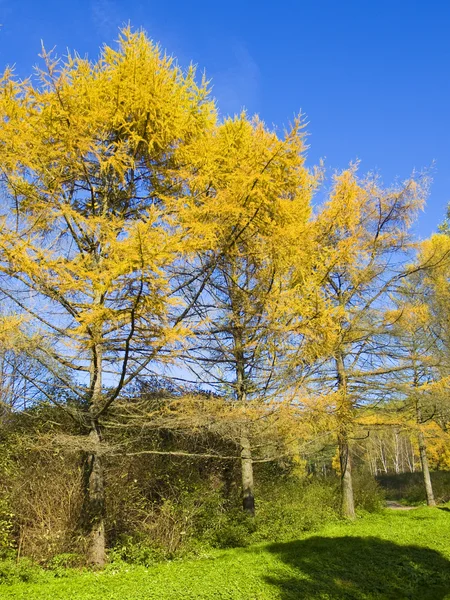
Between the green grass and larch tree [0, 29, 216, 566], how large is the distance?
96cm

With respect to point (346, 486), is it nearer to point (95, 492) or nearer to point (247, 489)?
point (247, 489)

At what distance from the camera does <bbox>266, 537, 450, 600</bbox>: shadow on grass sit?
16.4ft

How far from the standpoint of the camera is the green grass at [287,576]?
473 centimetres

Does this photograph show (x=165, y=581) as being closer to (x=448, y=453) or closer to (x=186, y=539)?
(x=186, y=539)

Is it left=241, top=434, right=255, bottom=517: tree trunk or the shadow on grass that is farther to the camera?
left=241, top=434, right=255, bottom=517: tree trunk

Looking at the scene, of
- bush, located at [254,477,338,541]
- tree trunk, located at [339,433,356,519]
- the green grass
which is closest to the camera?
the green grass

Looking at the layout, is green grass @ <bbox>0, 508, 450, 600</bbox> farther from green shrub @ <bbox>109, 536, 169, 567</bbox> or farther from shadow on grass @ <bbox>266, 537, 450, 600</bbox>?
green shrub @ <bbox>109, 536, 169, 567</bbox>

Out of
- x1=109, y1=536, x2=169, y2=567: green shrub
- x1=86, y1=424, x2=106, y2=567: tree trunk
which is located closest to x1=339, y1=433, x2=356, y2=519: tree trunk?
x1=109, y1=536, x2=169, y2=567: green shrub

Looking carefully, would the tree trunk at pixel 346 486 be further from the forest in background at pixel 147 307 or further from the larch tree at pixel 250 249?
the larch tree at pixel 250 249

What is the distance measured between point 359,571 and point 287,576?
1.02 m

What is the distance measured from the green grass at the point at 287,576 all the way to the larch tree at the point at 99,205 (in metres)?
0.96

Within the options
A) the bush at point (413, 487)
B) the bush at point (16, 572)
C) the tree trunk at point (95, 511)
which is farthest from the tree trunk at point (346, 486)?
the bush at point (16, 572)

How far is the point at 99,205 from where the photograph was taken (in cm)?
679

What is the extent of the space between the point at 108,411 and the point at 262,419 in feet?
7.22
